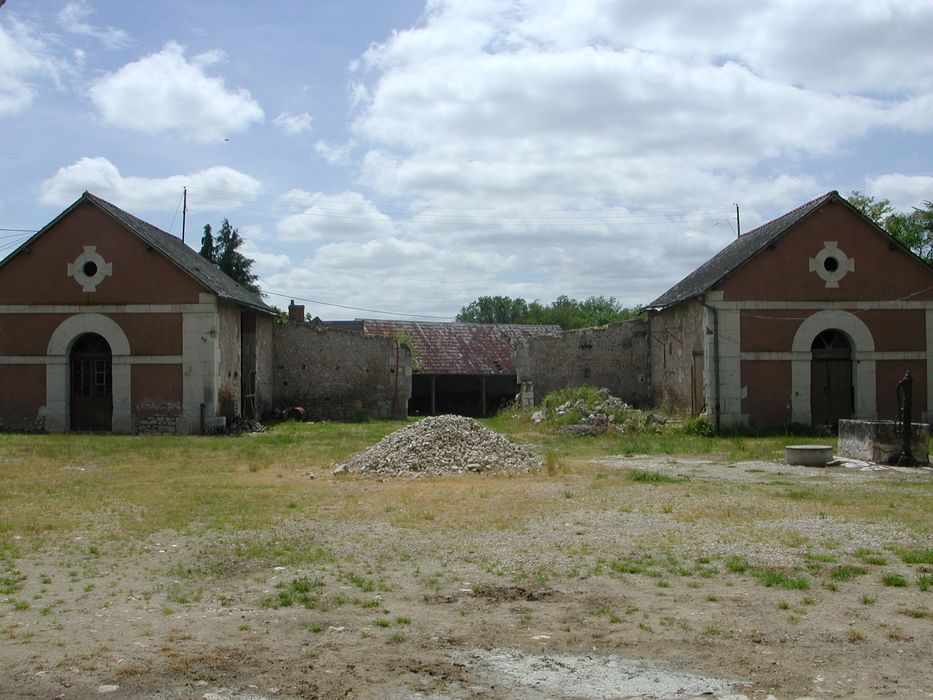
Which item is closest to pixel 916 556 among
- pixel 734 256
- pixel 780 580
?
pixel 780 580

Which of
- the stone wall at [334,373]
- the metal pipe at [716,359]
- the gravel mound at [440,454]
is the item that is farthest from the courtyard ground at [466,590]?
the stone wall at [334,373]

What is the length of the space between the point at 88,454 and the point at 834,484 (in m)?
14.3

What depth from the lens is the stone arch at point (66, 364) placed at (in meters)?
24.4

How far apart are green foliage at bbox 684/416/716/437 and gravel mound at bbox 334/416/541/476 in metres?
8.91

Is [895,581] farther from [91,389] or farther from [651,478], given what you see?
[91,389]

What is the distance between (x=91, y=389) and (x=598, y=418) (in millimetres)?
14312

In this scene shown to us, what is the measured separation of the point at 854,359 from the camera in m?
24.4

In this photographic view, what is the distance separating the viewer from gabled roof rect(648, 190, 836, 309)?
24219 millimetres

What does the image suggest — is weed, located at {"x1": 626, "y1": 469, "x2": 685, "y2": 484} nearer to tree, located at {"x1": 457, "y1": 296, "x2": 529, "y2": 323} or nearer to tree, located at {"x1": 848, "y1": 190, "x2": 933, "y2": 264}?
tree, located at {"x1": 848, "y1": 190, "x2": 933, "y2": 264}

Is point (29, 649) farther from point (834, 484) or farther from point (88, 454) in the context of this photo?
point (88, 454)

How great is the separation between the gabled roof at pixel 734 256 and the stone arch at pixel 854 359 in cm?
249

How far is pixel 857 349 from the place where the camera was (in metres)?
24.3

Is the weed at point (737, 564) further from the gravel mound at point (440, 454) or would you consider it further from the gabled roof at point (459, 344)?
the gabled roof at point (459, 344)

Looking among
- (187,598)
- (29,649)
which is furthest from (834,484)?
(29,649)
